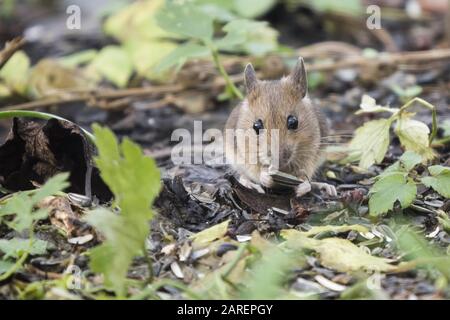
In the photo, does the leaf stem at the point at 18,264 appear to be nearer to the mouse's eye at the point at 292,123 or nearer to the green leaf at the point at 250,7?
the mouse's eye at the point at 292,123

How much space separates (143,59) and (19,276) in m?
4.34

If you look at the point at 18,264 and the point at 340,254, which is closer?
the point at 18,264

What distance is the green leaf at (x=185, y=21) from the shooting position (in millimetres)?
5711

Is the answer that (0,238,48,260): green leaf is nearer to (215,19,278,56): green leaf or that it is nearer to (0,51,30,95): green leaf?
(215,19,278,56): green leaf

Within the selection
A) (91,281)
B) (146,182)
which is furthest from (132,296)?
(146,182)

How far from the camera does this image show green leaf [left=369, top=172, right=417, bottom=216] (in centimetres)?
408

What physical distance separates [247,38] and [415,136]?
2.80 metres

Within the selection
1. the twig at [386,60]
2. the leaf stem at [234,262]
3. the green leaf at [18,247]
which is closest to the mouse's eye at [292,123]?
the leaf stem at [234,262]

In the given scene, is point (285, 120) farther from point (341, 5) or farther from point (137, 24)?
point (137, 24)

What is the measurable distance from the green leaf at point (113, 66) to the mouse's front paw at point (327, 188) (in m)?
3.13

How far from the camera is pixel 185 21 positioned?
5766 mm

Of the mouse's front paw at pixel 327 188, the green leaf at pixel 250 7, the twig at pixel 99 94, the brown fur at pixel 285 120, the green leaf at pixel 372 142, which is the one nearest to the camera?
the green leaf at pixel 372 142

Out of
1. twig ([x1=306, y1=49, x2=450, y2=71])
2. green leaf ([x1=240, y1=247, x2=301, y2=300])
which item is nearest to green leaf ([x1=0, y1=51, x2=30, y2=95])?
twig ([x1=306, y1=49, x2=450, y2=71])

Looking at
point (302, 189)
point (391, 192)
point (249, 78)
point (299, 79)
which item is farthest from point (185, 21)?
point (391, 192)
